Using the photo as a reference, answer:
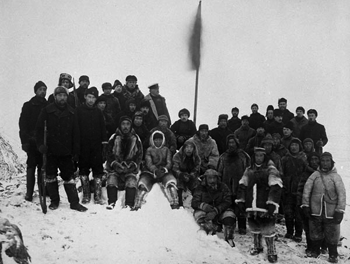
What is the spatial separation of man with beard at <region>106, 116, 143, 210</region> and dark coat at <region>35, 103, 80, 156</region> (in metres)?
0.94

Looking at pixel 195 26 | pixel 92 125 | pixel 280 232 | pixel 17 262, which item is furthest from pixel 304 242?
pixel 195 26

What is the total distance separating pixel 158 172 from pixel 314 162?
324 centimetres

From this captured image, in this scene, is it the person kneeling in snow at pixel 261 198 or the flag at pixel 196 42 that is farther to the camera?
the flag at pixel 196 42

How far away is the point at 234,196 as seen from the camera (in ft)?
22.3

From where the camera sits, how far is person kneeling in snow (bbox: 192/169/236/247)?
19.9 ft

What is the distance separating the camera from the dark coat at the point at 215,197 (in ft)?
20.5

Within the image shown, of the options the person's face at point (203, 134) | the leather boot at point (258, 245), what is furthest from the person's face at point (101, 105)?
the leather boot at point (258, 245)

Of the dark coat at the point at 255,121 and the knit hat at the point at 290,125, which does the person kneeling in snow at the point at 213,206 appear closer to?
the knit hat at the point at 290,125

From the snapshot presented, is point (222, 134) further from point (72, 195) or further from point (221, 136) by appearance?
point (72, 195)

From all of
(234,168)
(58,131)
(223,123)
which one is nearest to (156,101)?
(223,123)

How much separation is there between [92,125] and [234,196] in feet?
10.8

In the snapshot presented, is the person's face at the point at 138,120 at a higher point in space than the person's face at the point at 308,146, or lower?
higher

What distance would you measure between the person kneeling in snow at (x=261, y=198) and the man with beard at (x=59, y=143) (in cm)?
305

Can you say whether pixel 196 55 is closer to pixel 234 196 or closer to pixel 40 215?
pixel 234 196
